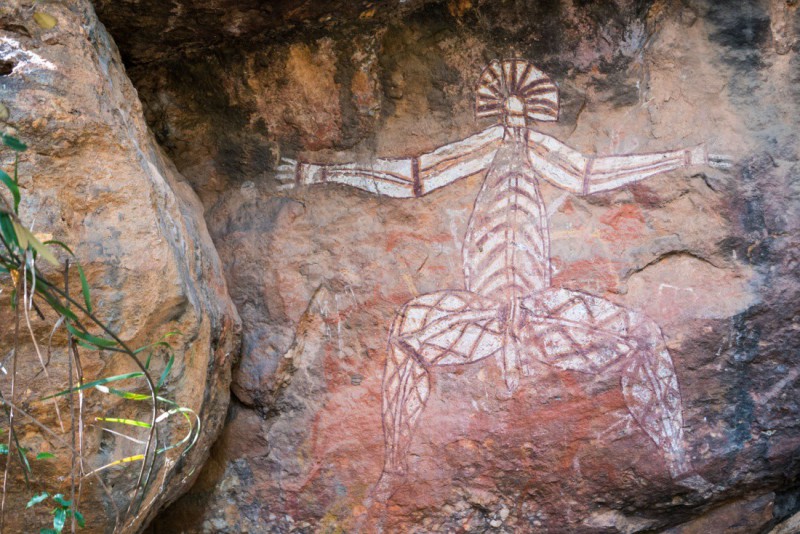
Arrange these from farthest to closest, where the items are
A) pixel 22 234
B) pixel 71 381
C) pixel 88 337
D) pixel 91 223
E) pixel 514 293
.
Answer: pixel 514 293
pixel 91 223
pixel 71 381
pixel 88 337
pixel 22 234

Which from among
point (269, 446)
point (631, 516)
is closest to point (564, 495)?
point (631, 516)

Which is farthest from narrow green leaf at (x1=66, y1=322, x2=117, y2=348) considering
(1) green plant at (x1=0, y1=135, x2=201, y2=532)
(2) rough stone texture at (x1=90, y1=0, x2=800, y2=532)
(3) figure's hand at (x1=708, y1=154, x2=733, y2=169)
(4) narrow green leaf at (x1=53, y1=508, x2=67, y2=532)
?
(3) figure's hand at (x1=708, y1=154, x2=733, y2=169)

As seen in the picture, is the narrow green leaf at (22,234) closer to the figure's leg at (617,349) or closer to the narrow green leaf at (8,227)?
the narrow green leaf at (8,227)

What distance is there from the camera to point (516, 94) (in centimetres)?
316

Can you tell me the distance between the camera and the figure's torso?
9.93ft

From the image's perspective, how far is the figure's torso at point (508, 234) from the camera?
3025mm

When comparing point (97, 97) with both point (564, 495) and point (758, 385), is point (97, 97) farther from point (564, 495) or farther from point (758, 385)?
point (758, 385)

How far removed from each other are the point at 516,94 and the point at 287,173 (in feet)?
2.95

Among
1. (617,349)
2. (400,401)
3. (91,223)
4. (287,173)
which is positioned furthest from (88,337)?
(617,349)

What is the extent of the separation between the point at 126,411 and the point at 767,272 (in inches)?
84.5

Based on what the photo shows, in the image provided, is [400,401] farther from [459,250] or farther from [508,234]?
[508,234]

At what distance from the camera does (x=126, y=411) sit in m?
2.41

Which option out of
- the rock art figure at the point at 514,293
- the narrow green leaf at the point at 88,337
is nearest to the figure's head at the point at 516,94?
the rock art figure at the point at 514,293

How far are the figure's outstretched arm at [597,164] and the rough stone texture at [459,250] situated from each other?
4 cm
